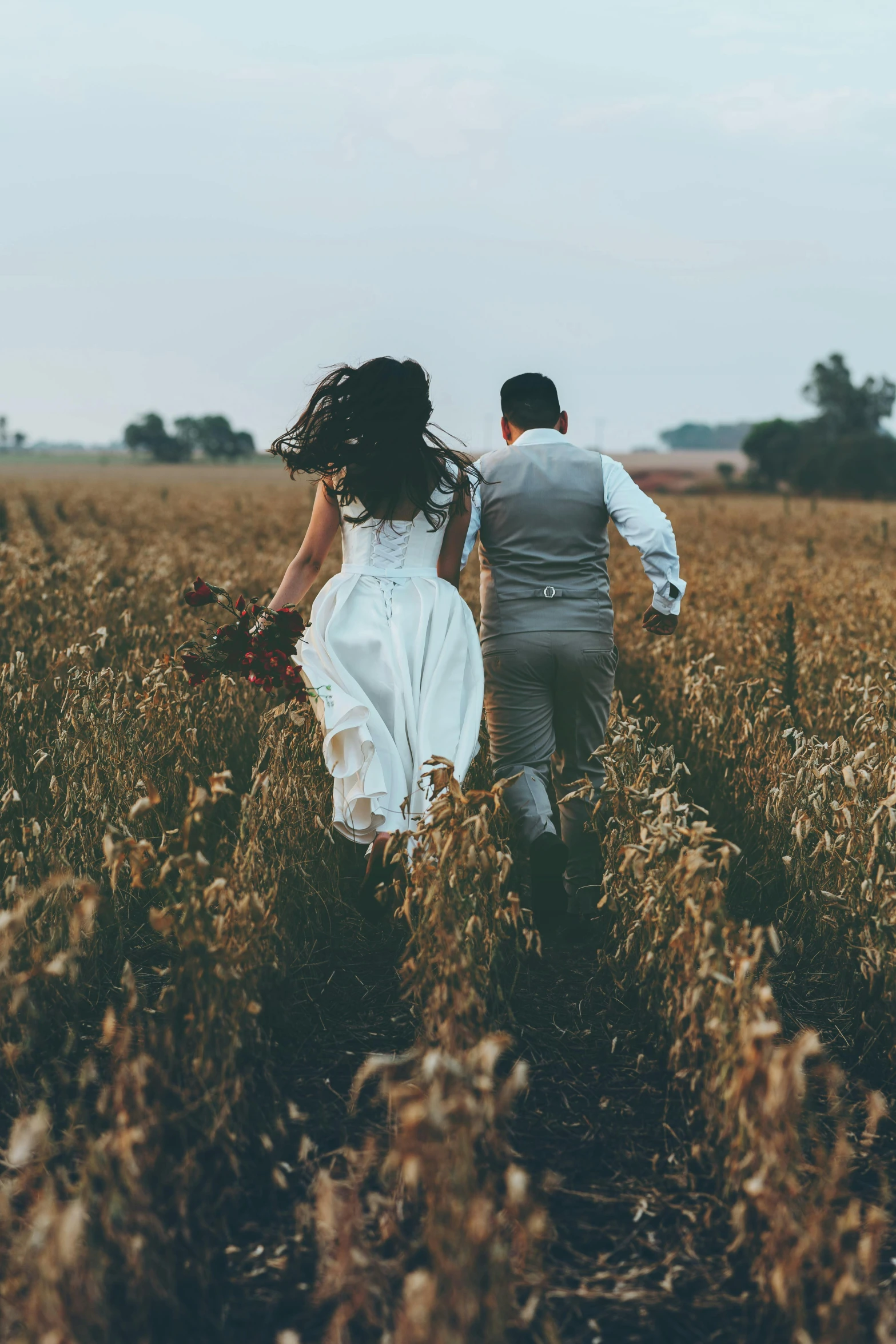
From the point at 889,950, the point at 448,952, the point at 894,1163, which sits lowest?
the point at 894,1163

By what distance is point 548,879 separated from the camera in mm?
4035

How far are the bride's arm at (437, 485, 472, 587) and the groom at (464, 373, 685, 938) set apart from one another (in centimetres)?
9

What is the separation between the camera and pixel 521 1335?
7.21 ft

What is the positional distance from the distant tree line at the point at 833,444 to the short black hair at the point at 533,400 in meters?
56.9

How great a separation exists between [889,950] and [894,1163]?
77 centimetres

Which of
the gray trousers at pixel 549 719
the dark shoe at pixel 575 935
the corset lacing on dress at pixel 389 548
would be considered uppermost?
the corset lacing on dress at pixel 389 548

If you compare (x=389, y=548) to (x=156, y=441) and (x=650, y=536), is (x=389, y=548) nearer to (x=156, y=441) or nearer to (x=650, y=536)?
(x=650, y=536)

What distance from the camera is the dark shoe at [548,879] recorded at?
13.2ft

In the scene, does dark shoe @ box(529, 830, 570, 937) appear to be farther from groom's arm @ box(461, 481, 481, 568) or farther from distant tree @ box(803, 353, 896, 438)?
distant tree @ box(803, 353, 896, 438)

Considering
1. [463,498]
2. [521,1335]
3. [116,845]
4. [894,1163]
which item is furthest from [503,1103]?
[463,498]

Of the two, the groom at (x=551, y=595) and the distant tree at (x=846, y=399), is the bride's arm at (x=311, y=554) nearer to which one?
the groom at (x=551, y=595)

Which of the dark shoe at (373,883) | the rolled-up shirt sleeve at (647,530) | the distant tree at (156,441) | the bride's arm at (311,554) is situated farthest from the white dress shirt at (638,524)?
→ the distant tree at (156,441)

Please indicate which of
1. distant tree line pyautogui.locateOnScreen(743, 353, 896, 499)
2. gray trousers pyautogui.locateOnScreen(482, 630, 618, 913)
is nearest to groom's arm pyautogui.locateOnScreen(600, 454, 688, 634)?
gray trousers pyautogui.locateOnScreen(482, 630, 618, 913)

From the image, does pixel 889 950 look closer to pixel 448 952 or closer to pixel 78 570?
pixel 448 952
